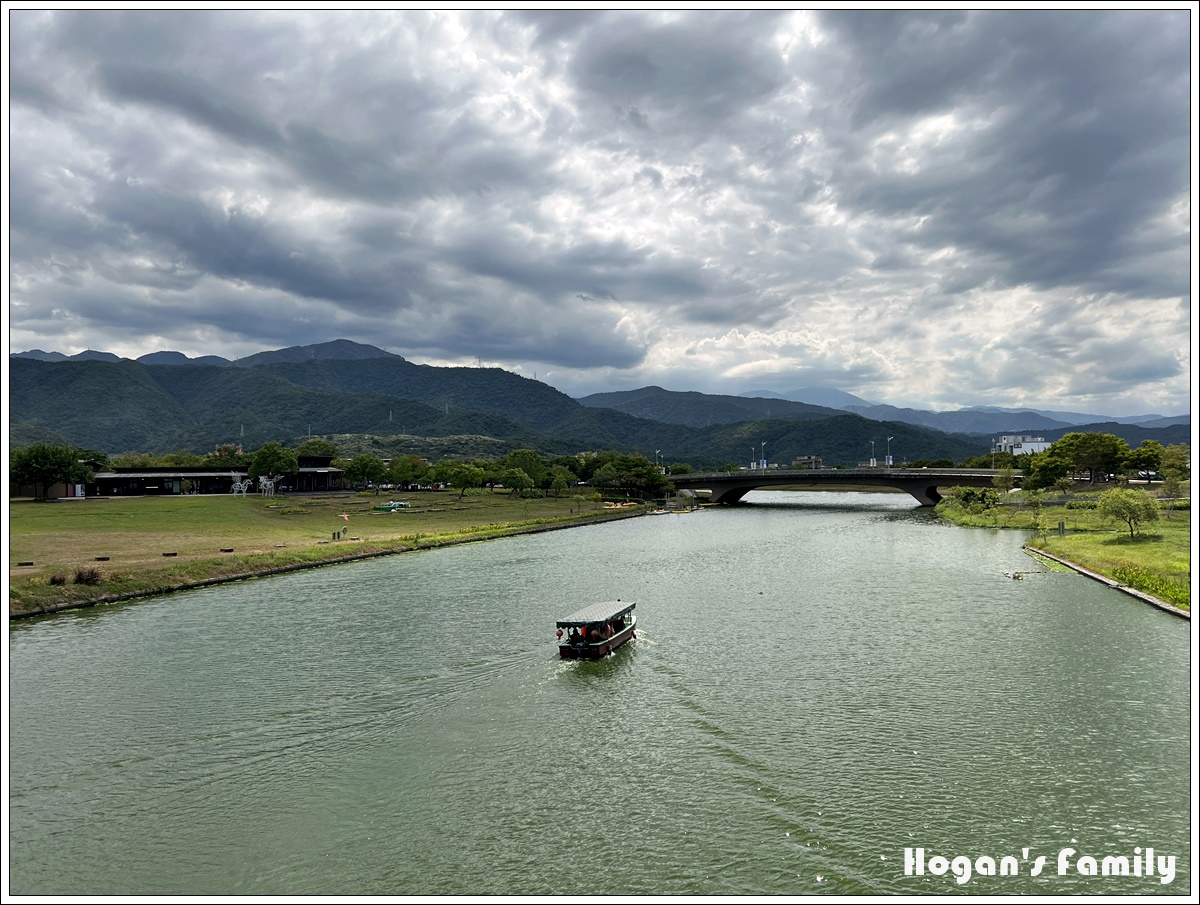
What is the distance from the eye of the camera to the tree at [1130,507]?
61.5 m

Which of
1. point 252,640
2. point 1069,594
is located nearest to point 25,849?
point 252,640

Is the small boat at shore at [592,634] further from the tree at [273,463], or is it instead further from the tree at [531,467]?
the tree at [531,467]

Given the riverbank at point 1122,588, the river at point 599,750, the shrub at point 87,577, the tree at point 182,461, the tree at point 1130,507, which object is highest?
the tree at point 182,461

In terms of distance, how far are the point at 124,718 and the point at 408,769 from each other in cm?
1309

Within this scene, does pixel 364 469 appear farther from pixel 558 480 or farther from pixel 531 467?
pixel 558 480

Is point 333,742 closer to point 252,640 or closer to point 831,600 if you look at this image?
point 252,640

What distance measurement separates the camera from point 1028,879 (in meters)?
16.4

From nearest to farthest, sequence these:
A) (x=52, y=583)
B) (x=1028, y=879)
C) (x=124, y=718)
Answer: (x=1028, y=879), (x=124, y=718), (x=52, y=583)

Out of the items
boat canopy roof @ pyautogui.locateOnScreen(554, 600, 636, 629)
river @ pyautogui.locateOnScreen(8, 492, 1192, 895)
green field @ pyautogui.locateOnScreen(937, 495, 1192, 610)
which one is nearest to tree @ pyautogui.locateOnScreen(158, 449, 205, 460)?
river @ pyautogui.locateOnScreen(8, 492, 1192, 895)

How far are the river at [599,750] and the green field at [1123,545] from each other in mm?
4900

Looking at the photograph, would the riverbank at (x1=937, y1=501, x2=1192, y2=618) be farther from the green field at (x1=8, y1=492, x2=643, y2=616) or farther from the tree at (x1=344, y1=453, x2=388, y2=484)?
the tree at (x1=344, y1=453, x2=388, y2=484)

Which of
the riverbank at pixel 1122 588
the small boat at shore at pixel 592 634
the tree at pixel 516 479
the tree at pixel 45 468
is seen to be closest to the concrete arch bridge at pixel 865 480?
the tree at pixel 516 479

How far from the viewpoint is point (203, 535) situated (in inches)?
2975

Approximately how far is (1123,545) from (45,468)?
141 m
